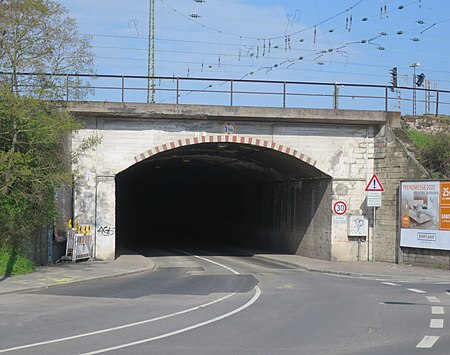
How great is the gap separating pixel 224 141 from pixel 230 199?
18.2 metres

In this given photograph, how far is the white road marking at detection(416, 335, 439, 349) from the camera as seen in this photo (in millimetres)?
8914

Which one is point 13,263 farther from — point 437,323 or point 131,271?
point 437,323

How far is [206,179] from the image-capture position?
151 feet

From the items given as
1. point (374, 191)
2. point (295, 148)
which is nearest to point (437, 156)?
point (374, 191)

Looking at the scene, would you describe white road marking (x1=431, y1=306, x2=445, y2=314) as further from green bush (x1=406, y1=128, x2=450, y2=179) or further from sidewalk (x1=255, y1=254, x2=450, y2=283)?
green bush (x1=406, y1=128, x2=450, y2=179)

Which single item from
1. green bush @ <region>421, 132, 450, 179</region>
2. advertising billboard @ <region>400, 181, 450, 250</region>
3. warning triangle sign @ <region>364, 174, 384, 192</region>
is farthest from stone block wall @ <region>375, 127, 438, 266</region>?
green bush @ <region>421, 132, 450, 179</region>

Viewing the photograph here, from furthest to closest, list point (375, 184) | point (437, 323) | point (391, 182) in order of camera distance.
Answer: point (391, 182) → point (375, 184) → point (437, 323)

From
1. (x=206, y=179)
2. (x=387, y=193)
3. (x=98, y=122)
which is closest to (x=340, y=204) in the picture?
(x=387, y=193)

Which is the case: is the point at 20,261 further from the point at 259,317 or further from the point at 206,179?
the point at 206,179

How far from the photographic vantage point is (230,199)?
43688 millimetres

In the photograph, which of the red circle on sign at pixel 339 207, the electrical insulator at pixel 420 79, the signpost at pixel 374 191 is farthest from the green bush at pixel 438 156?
the electrical insulator at pixel 420 79

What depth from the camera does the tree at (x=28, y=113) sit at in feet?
59.2

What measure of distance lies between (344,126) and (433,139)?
3.79m

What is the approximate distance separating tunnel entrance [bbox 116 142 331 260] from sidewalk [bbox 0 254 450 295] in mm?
2213
